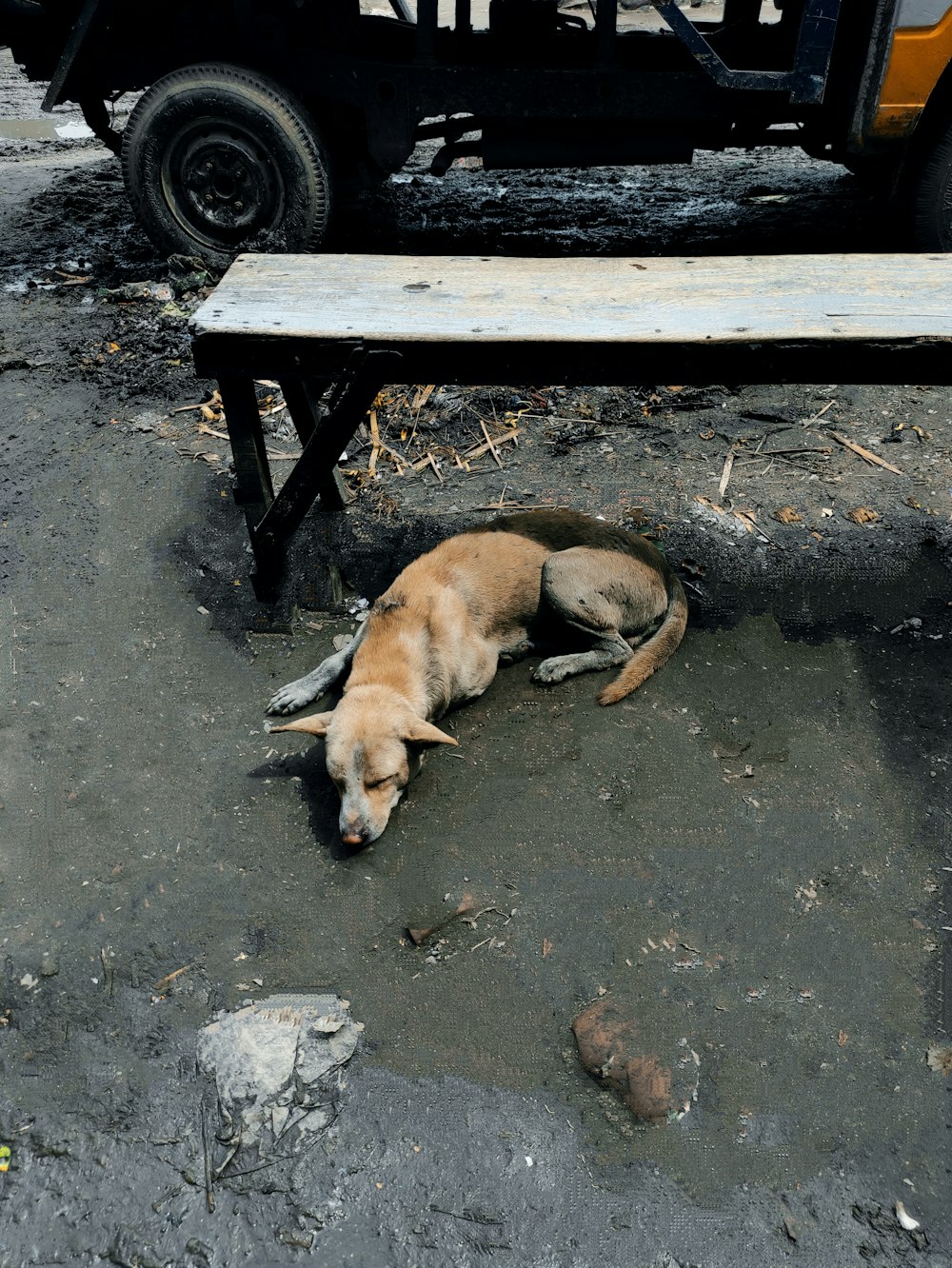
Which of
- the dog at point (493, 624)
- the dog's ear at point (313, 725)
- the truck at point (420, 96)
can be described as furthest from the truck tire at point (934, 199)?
the dog's ear at point (313, 725)

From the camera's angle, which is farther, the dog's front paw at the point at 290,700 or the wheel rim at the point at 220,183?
the wheel rim at the point at 220,183

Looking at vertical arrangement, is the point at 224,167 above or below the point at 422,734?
above

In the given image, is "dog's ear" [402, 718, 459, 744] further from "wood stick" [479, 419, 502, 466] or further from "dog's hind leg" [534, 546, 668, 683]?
"wood stick" [479, 419, 502, 466]

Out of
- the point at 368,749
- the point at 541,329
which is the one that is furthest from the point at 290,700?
the point at 541,329

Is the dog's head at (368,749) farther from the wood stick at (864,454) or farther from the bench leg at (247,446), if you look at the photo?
the wood stick at (864,454)

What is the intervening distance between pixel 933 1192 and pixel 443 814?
206 cm

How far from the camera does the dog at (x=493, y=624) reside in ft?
12.8

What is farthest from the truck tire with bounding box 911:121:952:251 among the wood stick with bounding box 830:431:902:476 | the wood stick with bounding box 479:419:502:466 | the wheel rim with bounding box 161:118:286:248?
the wheel rim with bounding box 161:118:286:248

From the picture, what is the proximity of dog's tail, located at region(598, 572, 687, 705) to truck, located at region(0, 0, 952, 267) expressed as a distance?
3.88 meters

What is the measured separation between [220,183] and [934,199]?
5304 millimetres

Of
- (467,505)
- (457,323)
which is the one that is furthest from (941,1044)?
(467,505)

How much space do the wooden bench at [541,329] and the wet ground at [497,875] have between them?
1.16m

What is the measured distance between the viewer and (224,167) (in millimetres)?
7109

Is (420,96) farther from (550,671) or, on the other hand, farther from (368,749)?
(368,749)
